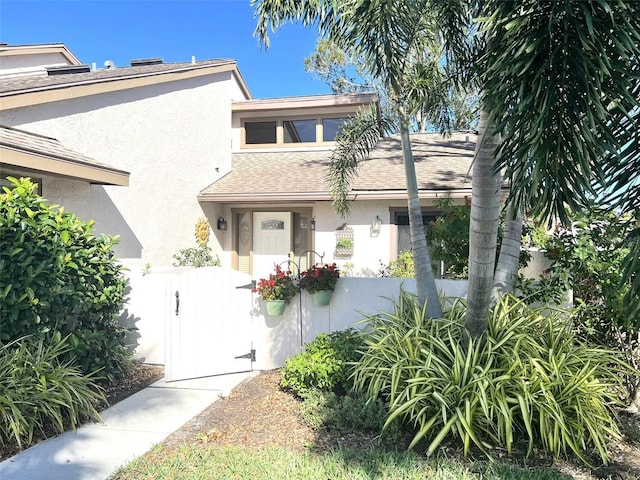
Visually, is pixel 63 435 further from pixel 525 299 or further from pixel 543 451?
pixel 525 299

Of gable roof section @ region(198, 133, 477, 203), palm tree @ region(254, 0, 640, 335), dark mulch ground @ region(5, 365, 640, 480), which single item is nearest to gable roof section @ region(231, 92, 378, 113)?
gable roof section @ region(198, 133, 477, 203)

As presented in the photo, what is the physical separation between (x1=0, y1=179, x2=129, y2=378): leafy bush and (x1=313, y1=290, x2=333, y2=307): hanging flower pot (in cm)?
266

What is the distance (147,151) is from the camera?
8.88 m

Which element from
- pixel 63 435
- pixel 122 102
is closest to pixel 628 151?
pixel 63 435

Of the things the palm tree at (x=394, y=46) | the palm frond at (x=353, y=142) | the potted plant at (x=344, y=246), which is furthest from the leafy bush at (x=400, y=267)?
the palm tree at (x=394, y=46)

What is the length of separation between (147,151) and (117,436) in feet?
20.5

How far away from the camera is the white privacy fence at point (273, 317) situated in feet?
19.5

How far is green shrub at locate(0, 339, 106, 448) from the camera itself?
152 inches

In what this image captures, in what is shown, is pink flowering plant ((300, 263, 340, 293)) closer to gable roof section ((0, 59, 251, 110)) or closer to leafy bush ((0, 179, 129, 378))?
leafy bush ((0, 179, 129, 378))

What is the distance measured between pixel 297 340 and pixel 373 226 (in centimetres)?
461

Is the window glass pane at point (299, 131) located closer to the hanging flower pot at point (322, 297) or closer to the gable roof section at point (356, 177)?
the gable roof section at point (356, 177)

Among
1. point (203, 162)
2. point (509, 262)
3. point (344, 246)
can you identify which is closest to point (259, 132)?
point (203, 162)

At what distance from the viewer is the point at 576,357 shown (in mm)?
4316

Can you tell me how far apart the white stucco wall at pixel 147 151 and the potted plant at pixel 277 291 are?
3.06m
